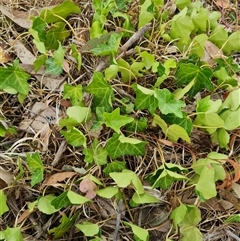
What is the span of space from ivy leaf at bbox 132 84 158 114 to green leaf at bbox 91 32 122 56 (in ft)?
0.31

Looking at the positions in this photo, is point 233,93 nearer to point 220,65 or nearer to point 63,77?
point 220,65

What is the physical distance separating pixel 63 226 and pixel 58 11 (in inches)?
18.6

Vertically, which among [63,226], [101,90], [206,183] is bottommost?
[63,226]

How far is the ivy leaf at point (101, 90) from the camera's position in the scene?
3.26 feet

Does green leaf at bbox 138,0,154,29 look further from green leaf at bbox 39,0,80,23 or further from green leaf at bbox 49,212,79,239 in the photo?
green leaf at bbox 49,212,79,239

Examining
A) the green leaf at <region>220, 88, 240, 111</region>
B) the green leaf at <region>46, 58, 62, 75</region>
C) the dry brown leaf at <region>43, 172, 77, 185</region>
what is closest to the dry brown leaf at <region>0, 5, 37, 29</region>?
the green leaf at <region>46, 58, 62, 75</region>

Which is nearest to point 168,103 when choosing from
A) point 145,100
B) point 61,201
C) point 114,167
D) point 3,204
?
point 145,100

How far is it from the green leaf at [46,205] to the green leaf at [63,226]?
0.09 feet

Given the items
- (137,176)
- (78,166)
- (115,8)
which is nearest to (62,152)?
(78,166)

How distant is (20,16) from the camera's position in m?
1.17

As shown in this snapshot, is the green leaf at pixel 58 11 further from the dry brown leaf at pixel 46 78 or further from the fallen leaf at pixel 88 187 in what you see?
the fallen leaf at pixel 88 187

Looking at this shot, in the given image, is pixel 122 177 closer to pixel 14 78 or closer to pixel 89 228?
pixel 89 228

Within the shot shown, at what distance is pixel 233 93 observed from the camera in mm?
1026

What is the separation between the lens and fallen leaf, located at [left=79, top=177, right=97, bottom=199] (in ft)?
3.18
